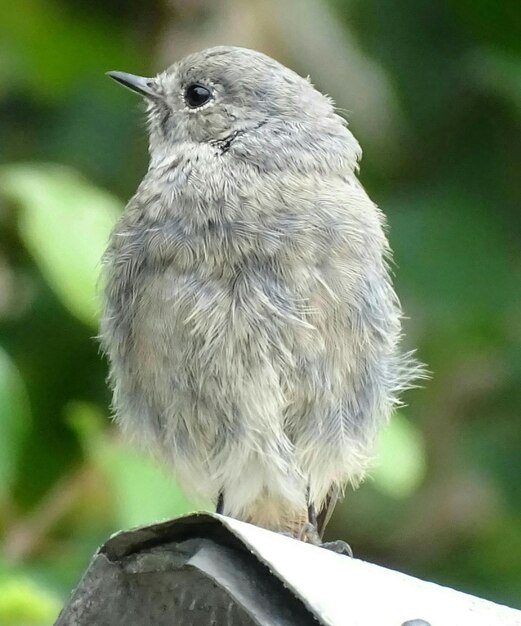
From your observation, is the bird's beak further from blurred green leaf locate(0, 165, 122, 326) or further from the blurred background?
blurred green leaf locate(0, 165, 122, 326)

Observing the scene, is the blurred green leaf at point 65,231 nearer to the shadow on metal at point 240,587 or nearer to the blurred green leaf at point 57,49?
the shadow on metal at point 240,587

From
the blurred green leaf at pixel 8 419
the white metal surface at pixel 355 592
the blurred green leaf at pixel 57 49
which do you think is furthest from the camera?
the blurred green leaf at pixel 57 49

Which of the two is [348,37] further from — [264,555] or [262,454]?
[264,555]

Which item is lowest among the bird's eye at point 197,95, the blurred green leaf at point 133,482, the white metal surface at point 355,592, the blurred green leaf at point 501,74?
the blurred green leaf at point 133,482

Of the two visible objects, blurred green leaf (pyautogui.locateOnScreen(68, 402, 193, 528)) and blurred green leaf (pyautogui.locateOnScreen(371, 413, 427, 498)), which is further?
blurred green leaf (pyautogui.locateOnScreen(371, 413, 427, 498))

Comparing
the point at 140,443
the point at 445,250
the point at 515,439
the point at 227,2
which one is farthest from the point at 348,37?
the point at 140,443

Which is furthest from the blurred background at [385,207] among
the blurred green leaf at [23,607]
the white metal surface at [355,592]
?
the white metal surface at [355,592]

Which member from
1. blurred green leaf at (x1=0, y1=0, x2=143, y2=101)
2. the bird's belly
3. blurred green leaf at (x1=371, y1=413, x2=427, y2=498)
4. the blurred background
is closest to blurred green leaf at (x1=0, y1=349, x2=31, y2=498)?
the bird's belly
